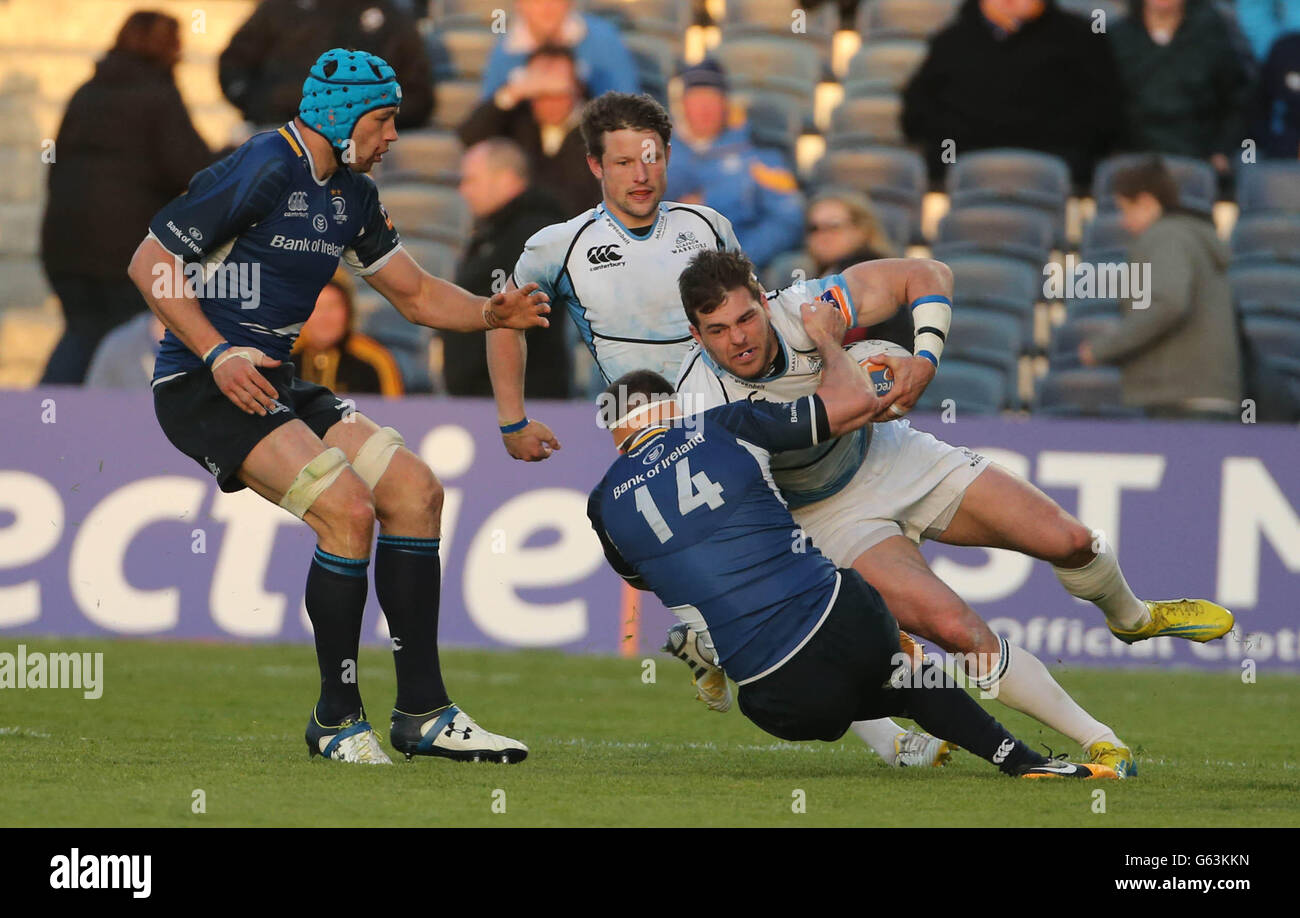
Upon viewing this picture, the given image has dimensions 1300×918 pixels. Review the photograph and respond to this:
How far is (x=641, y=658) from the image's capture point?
38.2 feet

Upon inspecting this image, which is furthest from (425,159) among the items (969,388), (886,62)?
(969,388)

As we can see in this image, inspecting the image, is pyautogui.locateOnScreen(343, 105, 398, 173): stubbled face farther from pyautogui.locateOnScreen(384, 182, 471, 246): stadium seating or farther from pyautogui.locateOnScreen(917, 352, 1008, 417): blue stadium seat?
pyautogui.locateOnScreen(384, 182, 471, 246): stadium seating

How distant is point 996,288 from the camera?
1370 centimetres

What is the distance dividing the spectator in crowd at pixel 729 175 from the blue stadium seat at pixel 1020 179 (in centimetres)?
167

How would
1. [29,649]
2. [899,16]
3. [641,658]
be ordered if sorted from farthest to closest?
[899,16]
[641,658]
[29,649]

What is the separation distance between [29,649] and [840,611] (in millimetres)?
6058

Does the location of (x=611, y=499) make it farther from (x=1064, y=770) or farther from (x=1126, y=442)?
(x=1126, y=442)

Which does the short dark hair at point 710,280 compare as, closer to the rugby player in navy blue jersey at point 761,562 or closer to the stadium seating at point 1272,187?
the rugby player in navy blue jersey at point 761,562

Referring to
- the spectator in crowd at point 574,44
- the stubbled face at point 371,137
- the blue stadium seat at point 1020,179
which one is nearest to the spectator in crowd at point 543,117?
the spectator in crowd at point 574,44

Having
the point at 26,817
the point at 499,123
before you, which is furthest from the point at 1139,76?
the point at 26,817

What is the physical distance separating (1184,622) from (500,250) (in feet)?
18.4

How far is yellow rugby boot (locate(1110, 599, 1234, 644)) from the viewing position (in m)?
7.54

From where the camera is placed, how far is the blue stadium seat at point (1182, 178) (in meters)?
13.4

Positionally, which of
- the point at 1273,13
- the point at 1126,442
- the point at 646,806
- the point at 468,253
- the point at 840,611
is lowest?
the point at 646,806
